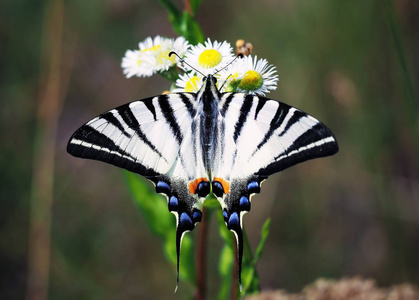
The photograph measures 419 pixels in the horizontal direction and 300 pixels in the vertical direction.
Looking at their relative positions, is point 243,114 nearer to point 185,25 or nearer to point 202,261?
point 185,25

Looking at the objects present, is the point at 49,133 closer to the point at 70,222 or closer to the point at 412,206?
the point at 70,222

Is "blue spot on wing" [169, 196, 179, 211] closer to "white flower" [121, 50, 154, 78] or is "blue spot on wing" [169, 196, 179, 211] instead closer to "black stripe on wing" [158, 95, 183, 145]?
"black stripe on wing" [158, 95, 183, 145]

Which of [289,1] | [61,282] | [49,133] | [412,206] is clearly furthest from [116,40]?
[412,206]

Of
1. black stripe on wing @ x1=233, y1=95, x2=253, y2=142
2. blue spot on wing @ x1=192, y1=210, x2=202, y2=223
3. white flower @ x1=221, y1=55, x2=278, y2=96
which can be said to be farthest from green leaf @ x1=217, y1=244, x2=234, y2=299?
white flower @ x1=221, y1=55, x2=278, y2=96

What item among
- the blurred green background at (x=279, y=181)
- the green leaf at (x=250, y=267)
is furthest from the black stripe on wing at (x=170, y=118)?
the blurred green background at (x=279, y=181)

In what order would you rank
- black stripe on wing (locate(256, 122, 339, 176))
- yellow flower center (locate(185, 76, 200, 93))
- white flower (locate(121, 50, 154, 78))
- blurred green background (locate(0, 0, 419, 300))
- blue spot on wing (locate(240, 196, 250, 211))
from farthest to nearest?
blurred green background (locate(0, 0, 419, 300))
white flower (locate(121, 50, 154, 78))
yellow flower center (locate(185, 76, 200, 93))
blue spot on wing (locate(240, 196, 250, 211))
black stripe on wing (locate(256, 122, 339, 176))

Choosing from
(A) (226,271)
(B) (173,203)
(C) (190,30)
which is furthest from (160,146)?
(A) (226,271)

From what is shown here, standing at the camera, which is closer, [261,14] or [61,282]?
[61,282]
